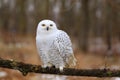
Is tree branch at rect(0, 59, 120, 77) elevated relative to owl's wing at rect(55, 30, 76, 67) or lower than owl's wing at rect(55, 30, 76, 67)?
lower

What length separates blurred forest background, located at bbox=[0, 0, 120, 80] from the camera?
54.5 feet

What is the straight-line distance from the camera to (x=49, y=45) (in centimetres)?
521

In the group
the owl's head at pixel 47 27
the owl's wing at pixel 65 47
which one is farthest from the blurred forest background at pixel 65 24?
the owl's head at pixel 47 27

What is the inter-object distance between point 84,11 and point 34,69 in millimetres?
16172

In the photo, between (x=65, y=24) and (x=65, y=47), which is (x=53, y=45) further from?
(x=65, y=24)

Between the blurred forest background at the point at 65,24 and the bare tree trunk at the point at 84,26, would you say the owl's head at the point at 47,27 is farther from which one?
the bare tree trunk at the point at 84,26

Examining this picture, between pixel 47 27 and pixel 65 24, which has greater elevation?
pixel 47 27

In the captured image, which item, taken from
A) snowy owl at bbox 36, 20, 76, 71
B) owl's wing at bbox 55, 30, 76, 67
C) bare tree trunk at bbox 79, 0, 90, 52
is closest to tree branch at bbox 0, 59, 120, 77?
snowy owl at bbox 36, 20, 76, 71

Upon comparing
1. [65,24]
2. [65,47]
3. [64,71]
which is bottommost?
[65,24]

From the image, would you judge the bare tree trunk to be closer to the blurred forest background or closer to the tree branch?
the blurred forest background

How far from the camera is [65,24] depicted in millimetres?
23969

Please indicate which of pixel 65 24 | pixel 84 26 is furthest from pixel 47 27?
pixel 65 24

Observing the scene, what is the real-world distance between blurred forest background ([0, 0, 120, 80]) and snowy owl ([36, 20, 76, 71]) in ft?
29.9

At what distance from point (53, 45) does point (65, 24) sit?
61.7 feet
